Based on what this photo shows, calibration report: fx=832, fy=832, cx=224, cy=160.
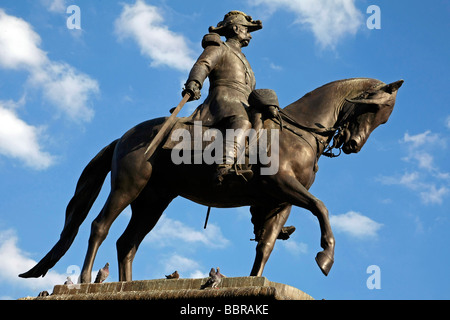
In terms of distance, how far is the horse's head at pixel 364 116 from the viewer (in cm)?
1322

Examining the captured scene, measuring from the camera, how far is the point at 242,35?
1459 centimetres

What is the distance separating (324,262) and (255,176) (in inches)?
74.3

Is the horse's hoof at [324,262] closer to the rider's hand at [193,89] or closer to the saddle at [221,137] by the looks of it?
the saddle at [221,137]

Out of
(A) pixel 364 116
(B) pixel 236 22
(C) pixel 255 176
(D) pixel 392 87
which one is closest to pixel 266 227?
(C) pixel 255 176

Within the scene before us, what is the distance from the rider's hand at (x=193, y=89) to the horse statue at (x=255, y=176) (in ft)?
2.12

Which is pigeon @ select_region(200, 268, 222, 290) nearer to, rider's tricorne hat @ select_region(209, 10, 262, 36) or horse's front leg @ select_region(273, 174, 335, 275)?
horse's front leg @ select_region(273, 174, 335, 275)

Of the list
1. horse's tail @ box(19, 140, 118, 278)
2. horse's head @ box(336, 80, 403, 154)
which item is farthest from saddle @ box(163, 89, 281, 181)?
horse's tail @ box(19, 140, 118, 278)

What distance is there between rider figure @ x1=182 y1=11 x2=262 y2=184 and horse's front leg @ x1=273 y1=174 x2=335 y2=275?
2.75 ft

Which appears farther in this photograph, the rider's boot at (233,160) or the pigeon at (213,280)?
the rider's boot at (233,160)

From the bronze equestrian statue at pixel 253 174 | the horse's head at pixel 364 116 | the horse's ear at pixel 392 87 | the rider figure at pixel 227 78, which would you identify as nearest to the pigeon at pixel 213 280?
the bronze equestrian statue at pixel 253 174

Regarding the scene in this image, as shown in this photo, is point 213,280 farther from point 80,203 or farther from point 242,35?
point 242,35

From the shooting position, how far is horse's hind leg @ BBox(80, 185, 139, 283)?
1309 centimetres
